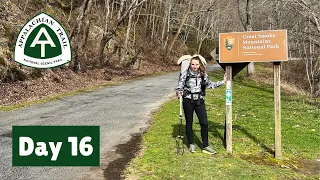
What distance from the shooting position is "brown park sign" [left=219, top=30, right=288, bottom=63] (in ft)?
21.4

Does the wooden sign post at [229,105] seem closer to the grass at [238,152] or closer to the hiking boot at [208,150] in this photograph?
the grass at [238,152]

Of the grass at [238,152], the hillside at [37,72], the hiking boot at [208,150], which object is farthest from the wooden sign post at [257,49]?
the hillside at [37,72]

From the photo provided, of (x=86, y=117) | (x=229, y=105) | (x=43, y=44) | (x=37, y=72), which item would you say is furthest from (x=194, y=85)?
(x=37, y=72)

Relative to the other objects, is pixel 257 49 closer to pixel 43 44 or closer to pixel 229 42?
pixel 229 42

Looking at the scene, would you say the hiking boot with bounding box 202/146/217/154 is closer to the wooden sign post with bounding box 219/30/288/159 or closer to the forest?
the wooden sign post with bounding box 219/30/288/159

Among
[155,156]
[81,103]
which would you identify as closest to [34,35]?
[155,156]

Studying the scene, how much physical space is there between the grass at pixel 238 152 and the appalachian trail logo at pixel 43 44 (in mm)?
2991

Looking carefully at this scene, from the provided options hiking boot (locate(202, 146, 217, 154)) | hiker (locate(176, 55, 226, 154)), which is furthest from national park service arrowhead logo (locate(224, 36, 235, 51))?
hiking boot (locate(202, 146, 217, 154))

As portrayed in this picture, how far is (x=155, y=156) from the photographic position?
6555 mm

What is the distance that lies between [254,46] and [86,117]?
584cm

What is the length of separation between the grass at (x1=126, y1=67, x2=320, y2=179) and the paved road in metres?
0.74

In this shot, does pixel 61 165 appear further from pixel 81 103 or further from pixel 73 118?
pixel 81 103

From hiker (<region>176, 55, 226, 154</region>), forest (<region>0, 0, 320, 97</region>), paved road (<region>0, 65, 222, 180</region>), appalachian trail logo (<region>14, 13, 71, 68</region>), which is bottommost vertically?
paved road (<region>0, 65, 222, 180</region>)

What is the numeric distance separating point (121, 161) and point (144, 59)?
29691 millimetres
